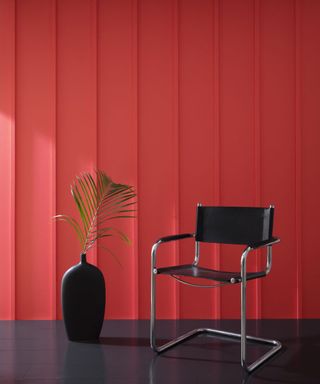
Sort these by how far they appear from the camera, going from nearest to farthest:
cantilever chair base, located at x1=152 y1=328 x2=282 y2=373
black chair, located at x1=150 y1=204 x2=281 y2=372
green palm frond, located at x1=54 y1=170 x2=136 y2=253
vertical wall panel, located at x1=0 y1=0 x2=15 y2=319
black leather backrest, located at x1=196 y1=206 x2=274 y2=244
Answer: cantilever chair base, located at x1=152 y1=328 x2=282 y2=373, black chair, located at x1=150 y1=204 x2=281 y2=372, black leather backrest, located at x1=196 y1=206 x2=274 y2=244, green palm frond, located at x1=54 y1=170 x2=136 y2=253, vertical wall panel, located at x1=0 y1=0 x2=15 y2=319

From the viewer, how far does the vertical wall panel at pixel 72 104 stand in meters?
3.68

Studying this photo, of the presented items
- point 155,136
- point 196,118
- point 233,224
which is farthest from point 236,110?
point 233,224

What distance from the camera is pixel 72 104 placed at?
3684mm

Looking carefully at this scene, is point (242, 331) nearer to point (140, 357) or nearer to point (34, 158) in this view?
point (140, 357)

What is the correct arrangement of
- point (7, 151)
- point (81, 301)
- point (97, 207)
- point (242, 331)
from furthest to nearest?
point (7, 151), point (97, 207), point (81, 301), point (242, 331)

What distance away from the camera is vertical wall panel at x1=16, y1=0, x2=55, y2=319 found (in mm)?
3658

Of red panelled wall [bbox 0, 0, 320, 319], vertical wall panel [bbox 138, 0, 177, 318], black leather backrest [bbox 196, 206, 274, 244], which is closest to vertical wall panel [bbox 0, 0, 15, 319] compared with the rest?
red panelled wall [bbox 0, 0, 320, 319]

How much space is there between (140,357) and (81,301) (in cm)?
57

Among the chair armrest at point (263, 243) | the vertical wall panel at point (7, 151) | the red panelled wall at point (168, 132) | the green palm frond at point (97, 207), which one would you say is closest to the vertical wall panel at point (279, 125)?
the red panelled wall at point (168, 132)

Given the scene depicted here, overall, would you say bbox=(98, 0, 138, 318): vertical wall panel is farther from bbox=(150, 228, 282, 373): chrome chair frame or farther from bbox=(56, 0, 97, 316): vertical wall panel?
bbox=(150, 228, 282, 373): chrome chair frame

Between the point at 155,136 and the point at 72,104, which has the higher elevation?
the point at 72,104

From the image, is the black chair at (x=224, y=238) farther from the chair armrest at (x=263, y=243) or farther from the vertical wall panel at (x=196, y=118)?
the vertical wall panel at (x=196, y=118)

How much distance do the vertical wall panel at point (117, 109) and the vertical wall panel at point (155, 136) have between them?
0.28 ft

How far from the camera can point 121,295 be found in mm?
3695
